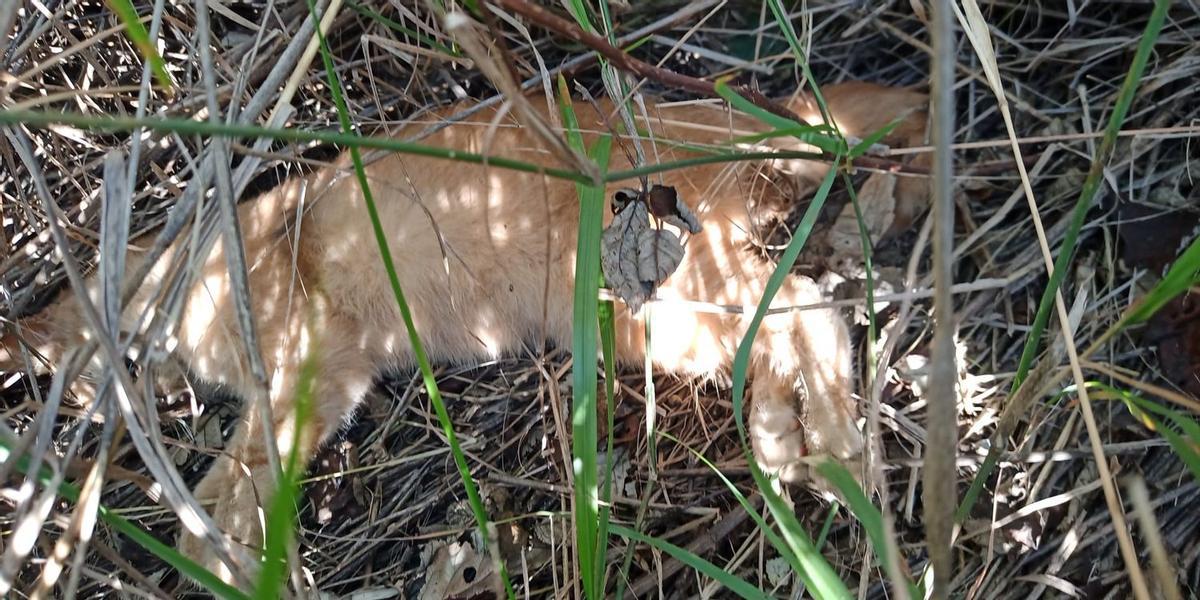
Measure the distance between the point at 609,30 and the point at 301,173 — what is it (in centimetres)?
97

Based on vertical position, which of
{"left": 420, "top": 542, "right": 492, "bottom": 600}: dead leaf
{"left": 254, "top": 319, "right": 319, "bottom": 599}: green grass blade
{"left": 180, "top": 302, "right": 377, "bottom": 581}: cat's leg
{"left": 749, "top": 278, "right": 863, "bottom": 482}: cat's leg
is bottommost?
{"left": 420, "top": 542, "right": 492, "bottom": 600}: dead leaf

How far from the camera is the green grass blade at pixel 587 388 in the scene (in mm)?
1163

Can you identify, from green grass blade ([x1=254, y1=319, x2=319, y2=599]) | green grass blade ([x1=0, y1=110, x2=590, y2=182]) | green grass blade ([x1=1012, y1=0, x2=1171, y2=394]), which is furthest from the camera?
green grass blade ([x1=1012, y1=0, x2=1171, y2=394])

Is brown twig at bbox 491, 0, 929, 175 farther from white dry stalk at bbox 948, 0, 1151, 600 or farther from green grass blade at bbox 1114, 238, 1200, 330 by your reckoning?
green grass blade at bbox 1114, 238, 1200, 330

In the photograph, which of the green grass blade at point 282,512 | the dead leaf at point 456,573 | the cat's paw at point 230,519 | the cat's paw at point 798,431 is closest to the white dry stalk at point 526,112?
the green grass blade at point 282,512

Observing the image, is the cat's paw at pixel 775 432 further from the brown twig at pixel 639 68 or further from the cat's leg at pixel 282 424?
the cat's leg at pixel 282 424

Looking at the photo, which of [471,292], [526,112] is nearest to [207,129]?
[526,112]

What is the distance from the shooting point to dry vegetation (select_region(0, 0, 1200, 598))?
161cm

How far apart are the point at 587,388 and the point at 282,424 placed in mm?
1061

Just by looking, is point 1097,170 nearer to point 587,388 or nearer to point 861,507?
point 861,507

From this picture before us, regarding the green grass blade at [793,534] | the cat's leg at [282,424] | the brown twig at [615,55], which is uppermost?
the brown twig at [615,55]

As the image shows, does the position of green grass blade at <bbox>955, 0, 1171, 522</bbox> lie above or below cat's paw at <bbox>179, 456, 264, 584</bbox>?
above

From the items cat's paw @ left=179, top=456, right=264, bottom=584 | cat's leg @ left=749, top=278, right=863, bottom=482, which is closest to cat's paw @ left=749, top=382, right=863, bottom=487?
cat's leg @ left=749, top=278, right=863, bottom=482

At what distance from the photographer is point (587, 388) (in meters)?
1.18
